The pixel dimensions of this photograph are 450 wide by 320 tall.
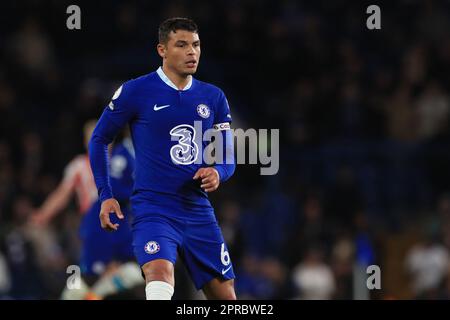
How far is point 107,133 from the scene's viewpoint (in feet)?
21.4

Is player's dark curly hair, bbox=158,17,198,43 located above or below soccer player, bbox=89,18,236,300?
above

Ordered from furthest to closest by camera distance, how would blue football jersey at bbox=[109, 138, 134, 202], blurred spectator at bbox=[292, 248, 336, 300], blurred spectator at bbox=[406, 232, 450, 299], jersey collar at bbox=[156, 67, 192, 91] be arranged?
blurred spectator at bbox=[292, 248, 336, 300] → blurred spectator at bbox=[406, 232, 450, 299] → blue football jersey at bbox=[109, 138, 134, 202] → jersey collar at bbox=[156, 67, 192, 91]

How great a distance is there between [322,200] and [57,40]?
173 inches

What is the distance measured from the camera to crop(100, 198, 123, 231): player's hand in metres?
6.25

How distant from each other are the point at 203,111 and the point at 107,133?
58cm

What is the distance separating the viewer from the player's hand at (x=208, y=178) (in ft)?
20.5

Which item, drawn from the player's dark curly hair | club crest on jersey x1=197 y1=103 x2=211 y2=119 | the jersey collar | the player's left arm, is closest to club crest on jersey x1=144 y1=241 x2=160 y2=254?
the player's left arm

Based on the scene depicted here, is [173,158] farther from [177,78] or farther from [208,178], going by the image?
[177,78]

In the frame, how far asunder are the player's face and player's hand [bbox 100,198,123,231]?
0.87 metres

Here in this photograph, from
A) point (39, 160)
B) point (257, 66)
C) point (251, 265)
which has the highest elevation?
point (257, 66)

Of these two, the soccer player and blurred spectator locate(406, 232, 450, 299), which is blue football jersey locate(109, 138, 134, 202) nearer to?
the soccer player

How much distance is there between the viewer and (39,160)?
12.9 meters
